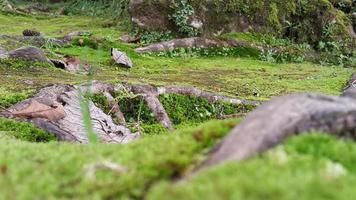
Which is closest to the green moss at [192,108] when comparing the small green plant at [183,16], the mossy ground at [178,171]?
the mossy ground at [178,171]

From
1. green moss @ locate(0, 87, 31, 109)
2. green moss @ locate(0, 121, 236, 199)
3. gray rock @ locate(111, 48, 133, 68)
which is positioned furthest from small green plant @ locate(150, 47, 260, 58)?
green moss @ locate(0, 121, 236, 199)

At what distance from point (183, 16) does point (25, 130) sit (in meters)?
14.4

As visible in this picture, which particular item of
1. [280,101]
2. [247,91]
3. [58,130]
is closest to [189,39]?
[247,91]

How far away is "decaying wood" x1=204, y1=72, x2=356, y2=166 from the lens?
3.32 meters

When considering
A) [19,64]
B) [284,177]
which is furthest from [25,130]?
[284,177]

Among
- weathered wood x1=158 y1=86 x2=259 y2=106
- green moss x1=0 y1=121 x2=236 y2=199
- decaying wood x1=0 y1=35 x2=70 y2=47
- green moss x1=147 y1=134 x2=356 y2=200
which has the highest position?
green moss x1=147 y1=134 x2=356 y2=200

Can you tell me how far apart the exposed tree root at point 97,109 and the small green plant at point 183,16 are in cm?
988

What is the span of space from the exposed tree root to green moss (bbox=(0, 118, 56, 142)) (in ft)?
0.48

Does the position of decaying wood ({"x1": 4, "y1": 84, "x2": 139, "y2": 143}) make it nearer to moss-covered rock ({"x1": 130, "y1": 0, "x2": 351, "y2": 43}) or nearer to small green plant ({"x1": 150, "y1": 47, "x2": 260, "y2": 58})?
small green plant ({"x1": 150, "y1": 47, "x2": 260, "y2": 58})

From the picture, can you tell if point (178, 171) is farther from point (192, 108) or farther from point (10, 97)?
point (192, 108)

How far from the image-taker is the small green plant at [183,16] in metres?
21.7

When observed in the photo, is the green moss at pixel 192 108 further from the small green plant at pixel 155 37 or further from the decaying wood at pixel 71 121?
the small green plant at pixel 155 37

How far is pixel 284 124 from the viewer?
3.51m

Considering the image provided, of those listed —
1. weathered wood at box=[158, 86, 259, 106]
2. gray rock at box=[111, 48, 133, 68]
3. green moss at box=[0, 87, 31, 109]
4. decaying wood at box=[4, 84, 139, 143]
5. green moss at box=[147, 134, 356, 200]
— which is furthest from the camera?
gray rock at box=[111, 48, 133, 68]
